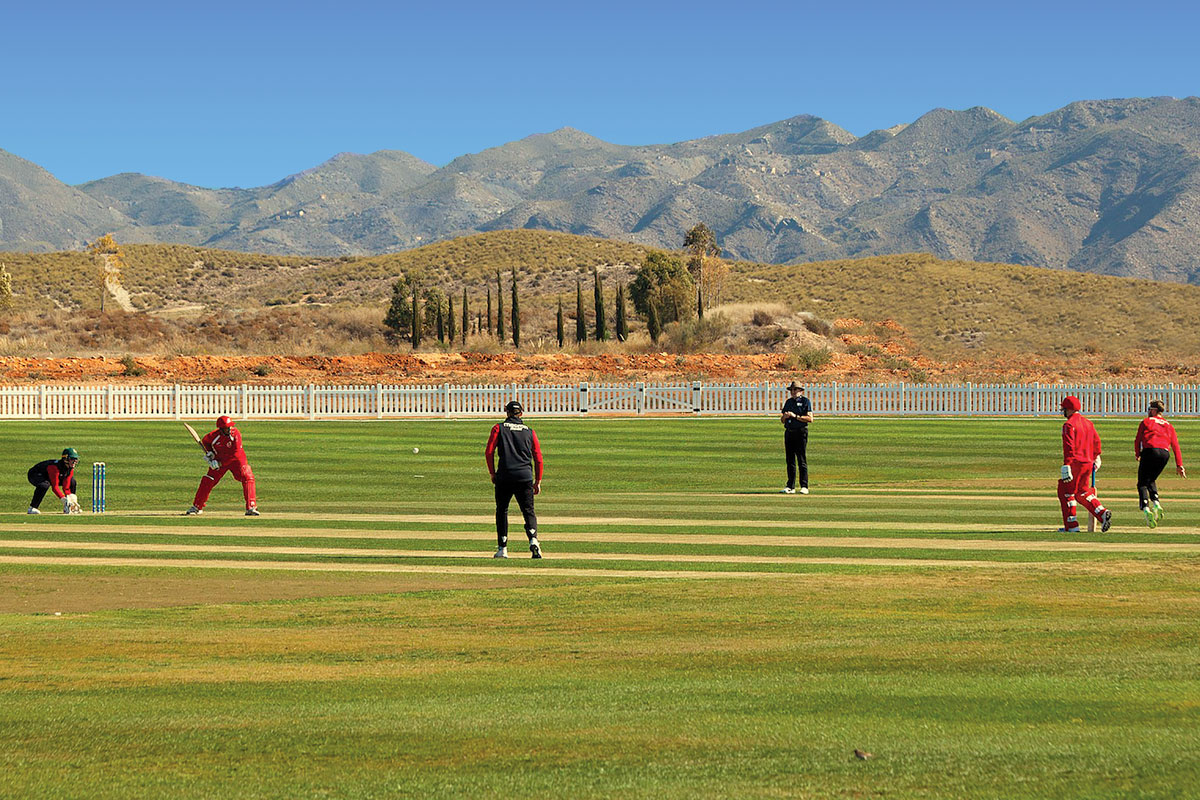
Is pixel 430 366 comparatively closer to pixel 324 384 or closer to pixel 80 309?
pixel 324 384

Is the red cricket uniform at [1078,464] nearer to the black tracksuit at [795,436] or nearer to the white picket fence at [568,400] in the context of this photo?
the black tracksuit at [795,436]

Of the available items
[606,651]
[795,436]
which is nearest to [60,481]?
[795,436]

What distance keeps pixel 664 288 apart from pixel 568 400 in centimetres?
4734

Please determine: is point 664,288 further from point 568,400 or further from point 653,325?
point 568,400

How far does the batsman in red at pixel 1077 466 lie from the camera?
17469 mm

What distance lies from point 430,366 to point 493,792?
2730 inches

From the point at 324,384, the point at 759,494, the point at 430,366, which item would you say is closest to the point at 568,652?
the point at 759,494

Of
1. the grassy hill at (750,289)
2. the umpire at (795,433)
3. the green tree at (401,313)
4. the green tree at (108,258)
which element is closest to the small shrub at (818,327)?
the grassy hill at (750,289)

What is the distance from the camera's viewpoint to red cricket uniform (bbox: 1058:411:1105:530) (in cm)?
1747

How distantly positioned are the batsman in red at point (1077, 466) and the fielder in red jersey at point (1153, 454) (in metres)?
1.46

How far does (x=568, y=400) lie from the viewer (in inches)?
2053

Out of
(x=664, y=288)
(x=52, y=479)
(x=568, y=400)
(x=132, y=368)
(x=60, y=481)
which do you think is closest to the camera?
(x=60, y=481)

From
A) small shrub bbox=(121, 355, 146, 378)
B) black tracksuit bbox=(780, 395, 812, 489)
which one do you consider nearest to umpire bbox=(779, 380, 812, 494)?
black tracksuit bbox=(780, 395, 812, 489)

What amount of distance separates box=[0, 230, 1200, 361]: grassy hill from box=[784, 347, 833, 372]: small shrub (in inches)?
1166
